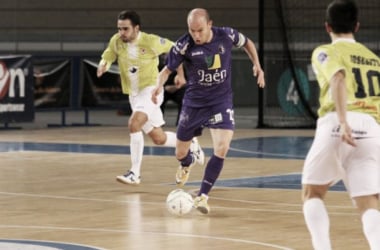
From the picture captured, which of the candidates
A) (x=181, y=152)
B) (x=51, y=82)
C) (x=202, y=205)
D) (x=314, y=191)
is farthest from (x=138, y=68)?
(x=51, y=82)

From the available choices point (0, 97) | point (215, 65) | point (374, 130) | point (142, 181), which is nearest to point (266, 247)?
point (374, 130)

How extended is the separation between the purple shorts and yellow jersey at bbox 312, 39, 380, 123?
4.11 m

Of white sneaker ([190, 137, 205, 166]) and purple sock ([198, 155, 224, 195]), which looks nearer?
purple sock ([198, 155, 224, 195])

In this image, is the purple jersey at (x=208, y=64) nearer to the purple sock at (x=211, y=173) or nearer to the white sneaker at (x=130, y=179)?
the purple sock at (x=211, y=173)

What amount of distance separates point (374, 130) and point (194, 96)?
14.9 ft

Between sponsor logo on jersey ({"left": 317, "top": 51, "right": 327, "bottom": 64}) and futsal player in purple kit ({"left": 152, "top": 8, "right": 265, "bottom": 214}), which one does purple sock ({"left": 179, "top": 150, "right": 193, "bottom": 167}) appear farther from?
sponsor logo on jersey ({"left": 317, "top": 51, "right": 327, "bottom": 64})

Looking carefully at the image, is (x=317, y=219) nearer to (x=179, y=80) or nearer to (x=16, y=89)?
(x=179, y=80)

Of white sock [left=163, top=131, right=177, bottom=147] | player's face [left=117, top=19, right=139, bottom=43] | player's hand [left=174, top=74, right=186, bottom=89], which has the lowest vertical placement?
white sock [left=163, top=131, right=177, bottom=147]

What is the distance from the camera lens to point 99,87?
22844 mm

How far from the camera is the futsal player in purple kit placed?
11164 millimetres

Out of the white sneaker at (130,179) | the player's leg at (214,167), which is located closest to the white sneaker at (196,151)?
the white sneaker at (130,179)

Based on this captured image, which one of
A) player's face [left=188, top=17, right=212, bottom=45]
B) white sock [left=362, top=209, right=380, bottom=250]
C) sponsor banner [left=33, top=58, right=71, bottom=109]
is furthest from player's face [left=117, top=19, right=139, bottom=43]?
sponsor banner [left=33, top=58, right=71, bottom=109]

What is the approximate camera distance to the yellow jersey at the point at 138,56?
1356 cm

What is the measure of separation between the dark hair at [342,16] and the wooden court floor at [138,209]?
94.5 inches
